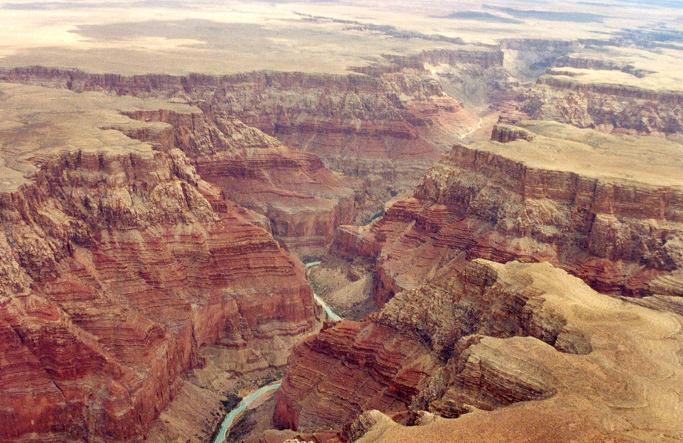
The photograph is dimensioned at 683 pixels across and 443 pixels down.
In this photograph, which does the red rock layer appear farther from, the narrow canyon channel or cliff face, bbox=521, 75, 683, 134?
cliff face, bbox=521, 75, 683, 134

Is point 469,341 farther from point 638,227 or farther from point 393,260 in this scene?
point 393,260

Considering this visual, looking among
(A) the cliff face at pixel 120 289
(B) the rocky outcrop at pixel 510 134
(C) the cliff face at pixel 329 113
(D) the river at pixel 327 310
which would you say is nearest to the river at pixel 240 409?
(A) the cliff face at pixel 120 289

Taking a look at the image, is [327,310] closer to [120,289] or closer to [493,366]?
[120,289]

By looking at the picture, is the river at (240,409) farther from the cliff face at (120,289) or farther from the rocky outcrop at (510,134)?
the rocky outcrop at (510,134)

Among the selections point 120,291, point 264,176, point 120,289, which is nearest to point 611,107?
point 264,176

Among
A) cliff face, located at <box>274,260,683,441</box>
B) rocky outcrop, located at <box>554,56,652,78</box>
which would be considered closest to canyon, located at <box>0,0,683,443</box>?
cliff face, located at <box>274,260,683,441</box>

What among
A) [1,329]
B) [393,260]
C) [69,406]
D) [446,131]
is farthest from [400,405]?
[446,131]
